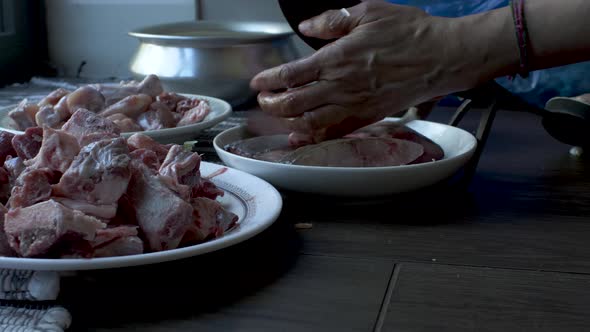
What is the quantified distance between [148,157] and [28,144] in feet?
0.43

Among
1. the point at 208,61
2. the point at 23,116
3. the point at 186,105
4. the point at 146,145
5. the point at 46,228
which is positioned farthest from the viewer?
the point at 208,61

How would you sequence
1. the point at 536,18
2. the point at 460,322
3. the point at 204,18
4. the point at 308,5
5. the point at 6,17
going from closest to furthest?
1. the point at 460,322
2. the point at 536,18
3. the point at 308,5
4. the point at 6,17
5. the point at 204,18

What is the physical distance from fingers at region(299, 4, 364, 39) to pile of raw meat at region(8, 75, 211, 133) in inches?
10.5

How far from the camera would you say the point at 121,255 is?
2.05 feet

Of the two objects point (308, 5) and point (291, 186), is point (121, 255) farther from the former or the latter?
point (308, 5)

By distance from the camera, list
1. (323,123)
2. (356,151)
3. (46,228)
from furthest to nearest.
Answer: (323,123) → (356,151) → (46,228)

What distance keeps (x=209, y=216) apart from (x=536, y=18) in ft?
1.87

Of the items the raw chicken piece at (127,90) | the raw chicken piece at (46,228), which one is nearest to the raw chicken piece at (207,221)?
the raw chicken piece at (46,228)

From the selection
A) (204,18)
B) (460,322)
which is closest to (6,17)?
(204,18)

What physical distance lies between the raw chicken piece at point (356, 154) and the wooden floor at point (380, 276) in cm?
5

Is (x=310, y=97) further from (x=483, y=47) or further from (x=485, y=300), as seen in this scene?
(x=485, y=300)

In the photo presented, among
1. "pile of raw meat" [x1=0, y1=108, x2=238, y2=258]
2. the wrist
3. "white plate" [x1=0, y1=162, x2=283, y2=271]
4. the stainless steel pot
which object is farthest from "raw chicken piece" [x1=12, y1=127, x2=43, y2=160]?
the stainless steel pot

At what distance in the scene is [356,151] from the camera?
93 cm

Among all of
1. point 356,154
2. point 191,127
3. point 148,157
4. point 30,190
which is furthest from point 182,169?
point 191,127
